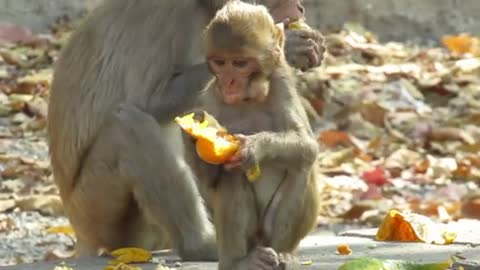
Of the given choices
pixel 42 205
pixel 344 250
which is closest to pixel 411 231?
pixel 344 250

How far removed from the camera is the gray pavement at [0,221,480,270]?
636 centimetres

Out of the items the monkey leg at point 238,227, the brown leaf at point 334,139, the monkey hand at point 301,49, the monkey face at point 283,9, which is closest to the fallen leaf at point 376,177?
the brown leaf at point 334,139

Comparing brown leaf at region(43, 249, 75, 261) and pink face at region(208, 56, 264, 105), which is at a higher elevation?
pink face at region(208, 56, 264, 105)

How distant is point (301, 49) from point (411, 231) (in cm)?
114

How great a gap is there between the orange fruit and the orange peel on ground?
71.6 inches

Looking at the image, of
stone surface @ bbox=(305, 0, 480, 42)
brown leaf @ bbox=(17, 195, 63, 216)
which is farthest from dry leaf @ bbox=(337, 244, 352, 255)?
stone surface @ bbox=(305, 0, 480, 42)

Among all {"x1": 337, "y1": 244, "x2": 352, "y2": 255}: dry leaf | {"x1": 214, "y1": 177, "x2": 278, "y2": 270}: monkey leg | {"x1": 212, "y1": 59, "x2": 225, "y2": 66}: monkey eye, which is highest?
{"x1": 212, "y1": 59, "x2": 225, "y2": 66}: monkey eye

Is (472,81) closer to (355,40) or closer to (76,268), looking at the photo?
(355,40)

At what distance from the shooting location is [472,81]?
1257cm

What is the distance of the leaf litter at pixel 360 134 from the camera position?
911 cm

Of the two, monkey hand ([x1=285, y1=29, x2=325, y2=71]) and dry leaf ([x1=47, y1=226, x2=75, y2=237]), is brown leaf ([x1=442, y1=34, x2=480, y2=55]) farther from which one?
monkey hand ([x1=285, y1=29, x2=325, y2=71])

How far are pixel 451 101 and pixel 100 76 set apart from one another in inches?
207

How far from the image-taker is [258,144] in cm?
535

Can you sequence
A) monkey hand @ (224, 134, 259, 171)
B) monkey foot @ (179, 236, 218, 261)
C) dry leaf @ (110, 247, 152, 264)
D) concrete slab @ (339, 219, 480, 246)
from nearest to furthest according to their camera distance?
monkey hand @ (224, 134, 259, 171) → dry leaf @ (110, 247, 152, 264) → monkey foot @ (179, 236, 218, 261) → concrete slab @ (339, 219, 480, 246)
